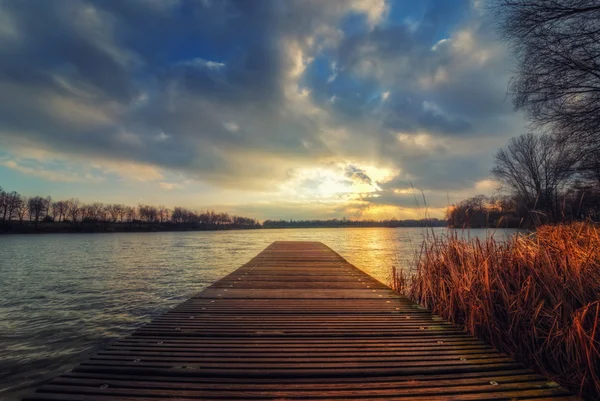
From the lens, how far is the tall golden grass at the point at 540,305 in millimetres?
2435

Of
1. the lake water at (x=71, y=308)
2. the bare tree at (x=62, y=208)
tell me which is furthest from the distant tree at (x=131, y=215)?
the lake water at (x=71, y=308)

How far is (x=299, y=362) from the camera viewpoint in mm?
2387

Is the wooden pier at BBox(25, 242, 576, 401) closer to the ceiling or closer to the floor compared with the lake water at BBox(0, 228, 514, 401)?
closer to the ceiling

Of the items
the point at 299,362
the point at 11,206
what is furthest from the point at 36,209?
the point at 299,362

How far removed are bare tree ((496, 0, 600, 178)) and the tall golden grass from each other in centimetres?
519

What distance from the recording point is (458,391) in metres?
1.94

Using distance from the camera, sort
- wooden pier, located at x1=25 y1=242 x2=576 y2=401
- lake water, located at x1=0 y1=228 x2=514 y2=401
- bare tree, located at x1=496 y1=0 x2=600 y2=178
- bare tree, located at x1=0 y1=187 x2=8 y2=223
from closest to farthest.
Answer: wooden pier, located at x1=25 y1=242 x2=576 y2=401
lake water, located at x1=0 y1=228 x2=514 y2=401
bare tree, located at x1=496 y1=0 x2=600 y2=178
bare tree, located at x1=0 y1=187 x2=8 y2=223

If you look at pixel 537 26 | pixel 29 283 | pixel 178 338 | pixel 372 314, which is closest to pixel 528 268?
pixel 372 314

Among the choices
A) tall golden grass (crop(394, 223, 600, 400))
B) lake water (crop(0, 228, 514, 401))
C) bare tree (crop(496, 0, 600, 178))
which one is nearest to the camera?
tall golden grass (crop(394, 223, 600, 400))

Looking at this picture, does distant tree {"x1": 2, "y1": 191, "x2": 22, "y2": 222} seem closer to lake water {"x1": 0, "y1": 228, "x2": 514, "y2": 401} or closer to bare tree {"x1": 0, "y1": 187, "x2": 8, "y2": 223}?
bare tree {"x1": 0, "y1": 187, "x2": 8, "y2": 223}

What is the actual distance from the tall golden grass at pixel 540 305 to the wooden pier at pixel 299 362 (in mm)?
457

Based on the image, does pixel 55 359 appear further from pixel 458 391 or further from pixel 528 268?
pixel 528 268

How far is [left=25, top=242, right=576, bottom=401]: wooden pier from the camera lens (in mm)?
1932

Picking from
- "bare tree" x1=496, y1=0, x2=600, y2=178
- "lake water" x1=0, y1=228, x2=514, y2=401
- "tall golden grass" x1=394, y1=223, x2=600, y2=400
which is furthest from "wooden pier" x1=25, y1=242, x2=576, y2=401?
"bare tree" x1=496, y1=0, x2=600, y2=178
